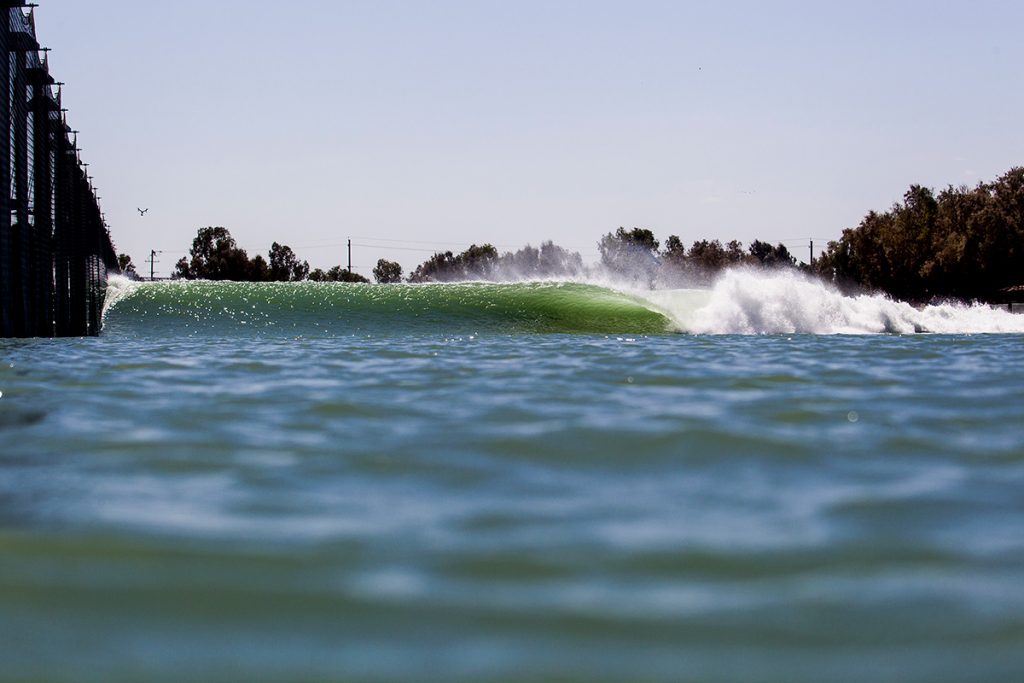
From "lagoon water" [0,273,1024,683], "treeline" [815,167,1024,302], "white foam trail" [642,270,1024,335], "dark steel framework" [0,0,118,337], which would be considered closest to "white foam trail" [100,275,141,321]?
"dark steel framework" [0,0,118,337]

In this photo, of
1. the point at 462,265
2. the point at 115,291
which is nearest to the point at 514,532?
the point at 115,291

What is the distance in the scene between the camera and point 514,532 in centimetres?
334

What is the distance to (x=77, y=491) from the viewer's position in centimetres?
408

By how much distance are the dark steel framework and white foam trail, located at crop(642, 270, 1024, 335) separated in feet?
53.6

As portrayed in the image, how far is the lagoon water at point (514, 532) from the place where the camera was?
7.77 feet

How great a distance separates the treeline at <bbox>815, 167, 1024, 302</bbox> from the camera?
196ft

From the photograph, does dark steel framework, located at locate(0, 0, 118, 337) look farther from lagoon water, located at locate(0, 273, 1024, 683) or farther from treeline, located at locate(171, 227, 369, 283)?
treeline, located at locate(171, 227, 369, 283)

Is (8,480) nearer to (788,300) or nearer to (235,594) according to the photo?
(235,594)

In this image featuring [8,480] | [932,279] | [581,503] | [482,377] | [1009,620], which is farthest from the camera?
[932,279]

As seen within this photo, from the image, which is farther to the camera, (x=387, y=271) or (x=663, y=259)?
(x=387, y=271)

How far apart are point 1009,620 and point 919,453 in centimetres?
247

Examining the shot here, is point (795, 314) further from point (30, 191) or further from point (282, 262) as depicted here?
point (282, 262)

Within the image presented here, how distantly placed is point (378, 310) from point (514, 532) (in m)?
29.0

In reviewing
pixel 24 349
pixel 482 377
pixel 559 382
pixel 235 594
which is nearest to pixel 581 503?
pixel 235 594
